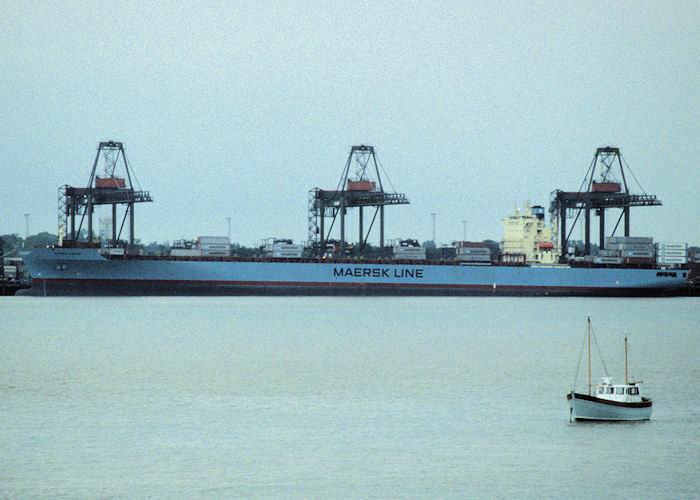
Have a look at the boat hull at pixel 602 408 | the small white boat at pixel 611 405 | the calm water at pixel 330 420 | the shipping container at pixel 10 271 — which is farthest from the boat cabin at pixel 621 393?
the shipping container at pixel 10 271

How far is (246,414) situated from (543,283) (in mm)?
68321

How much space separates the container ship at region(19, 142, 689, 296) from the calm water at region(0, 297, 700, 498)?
32386 millimetres

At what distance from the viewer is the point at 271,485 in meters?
17.3

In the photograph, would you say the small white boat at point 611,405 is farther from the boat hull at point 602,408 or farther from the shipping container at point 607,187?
the shipping container at point 607,187

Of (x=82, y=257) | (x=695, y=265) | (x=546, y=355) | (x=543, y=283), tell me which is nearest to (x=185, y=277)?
(x=82, y=257)

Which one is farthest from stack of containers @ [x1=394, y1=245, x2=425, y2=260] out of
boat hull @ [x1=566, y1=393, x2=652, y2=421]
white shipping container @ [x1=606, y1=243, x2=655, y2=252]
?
boat hull @ [x1=566, y1=393, x2=652, y2=421]

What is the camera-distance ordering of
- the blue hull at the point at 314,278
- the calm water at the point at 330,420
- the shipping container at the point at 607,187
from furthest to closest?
the shipping container at the point at 607,187, the blue hull at the point at 314,278, the calm water at the point at 330,420

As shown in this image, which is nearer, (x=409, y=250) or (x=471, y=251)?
(x=471, y=251)

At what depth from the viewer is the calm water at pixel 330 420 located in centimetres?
1758

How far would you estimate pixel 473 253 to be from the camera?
87.4 metres

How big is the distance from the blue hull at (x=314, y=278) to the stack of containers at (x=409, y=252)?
5.61 ft

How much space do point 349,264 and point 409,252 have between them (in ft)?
21.9

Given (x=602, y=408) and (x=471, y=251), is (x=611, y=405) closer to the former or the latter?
(x=602, y=408)

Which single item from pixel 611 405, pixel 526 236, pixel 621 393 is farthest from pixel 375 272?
pixel 611 405
